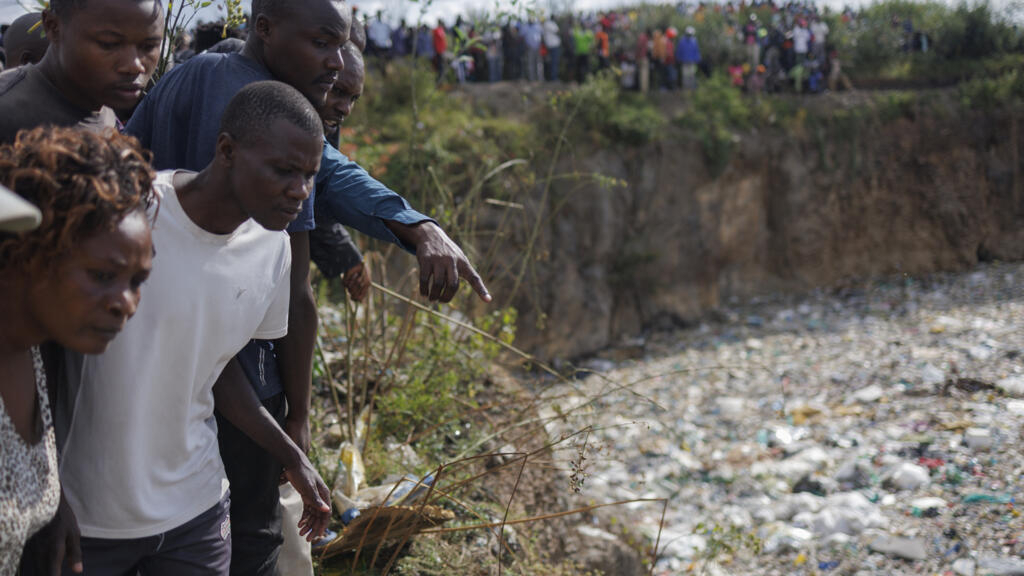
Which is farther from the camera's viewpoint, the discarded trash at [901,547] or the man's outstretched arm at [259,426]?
the discarded trash at [901,547]

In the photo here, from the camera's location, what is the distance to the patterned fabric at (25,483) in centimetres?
109

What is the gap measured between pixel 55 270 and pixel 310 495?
0.69 meters

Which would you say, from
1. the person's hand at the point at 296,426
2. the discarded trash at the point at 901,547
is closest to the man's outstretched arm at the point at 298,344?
the person's hand at the point at 296,426

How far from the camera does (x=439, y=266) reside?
58.9 inches

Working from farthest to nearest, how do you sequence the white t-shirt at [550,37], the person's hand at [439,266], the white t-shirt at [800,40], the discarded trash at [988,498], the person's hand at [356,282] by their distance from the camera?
the white t-shirt at [800,40] → the white t-shirt at [550,37] → the discarded trash at [988,498] → the person's hand at [356,282] → the person's hand at [439,266]

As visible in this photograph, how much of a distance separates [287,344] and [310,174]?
0.46 metres

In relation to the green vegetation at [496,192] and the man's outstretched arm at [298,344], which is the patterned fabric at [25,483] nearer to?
the man's outstretched arm at [298,344]

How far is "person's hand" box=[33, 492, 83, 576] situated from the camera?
1.20 m

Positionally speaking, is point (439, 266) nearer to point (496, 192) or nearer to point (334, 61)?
point (334, 61)

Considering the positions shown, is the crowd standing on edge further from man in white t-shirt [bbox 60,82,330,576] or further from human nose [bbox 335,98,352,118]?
man in white t-shirt [bbox 60,82,330,576]

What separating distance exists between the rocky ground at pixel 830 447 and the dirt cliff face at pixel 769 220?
1.45m

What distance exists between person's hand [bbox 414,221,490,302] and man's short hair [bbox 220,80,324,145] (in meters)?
0.27

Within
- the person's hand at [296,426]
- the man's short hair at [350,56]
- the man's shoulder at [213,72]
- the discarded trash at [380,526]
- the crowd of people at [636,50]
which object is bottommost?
the discarded trash at [380,526]

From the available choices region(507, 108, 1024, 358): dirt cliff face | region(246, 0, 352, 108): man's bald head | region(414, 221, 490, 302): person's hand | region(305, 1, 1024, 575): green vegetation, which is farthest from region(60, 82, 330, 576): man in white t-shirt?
region(507, 108, 1024, 358): dirt cliff face
